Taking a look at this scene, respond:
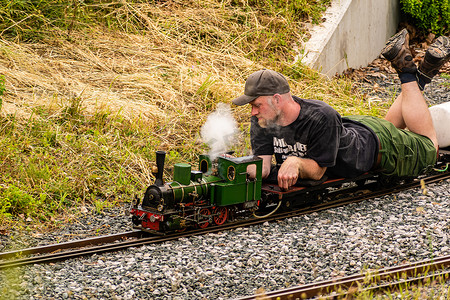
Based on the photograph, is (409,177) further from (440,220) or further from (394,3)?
(394,3)

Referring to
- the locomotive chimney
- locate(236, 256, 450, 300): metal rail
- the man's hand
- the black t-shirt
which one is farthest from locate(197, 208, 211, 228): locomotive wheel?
locate(236, 256, 450, 300): metal rail

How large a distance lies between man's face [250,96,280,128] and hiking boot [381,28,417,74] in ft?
6.73

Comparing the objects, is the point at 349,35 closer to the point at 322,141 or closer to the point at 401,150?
the point at 401,150

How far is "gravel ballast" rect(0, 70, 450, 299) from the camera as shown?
519 cm

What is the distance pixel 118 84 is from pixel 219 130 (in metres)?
3.35

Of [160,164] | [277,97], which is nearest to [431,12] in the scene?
[277,97]

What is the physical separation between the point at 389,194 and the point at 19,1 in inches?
292

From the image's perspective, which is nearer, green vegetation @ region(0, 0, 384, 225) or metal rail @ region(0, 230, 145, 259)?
metal rail @ region(0, 230, 145, 259)

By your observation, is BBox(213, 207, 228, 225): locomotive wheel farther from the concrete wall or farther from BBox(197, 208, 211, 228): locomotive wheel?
the concrete wall

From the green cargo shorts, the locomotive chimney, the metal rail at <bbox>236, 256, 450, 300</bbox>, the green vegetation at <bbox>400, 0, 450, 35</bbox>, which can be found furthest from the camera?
the green vegetation at <bbox>400, 0, 450, 35</bbox>

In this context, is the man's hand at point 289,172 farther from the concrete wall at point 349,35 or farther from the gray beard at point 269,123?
the concrete wall at point 349,35

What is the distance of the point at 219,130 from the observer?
7.47 m

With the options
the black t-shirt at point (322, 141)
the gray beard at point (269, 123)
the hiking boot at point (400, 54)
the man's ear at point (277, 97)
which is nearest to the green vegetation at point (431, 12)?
the hiking boot at point (400, 54)

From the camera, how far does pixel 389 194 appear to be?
791 cm
